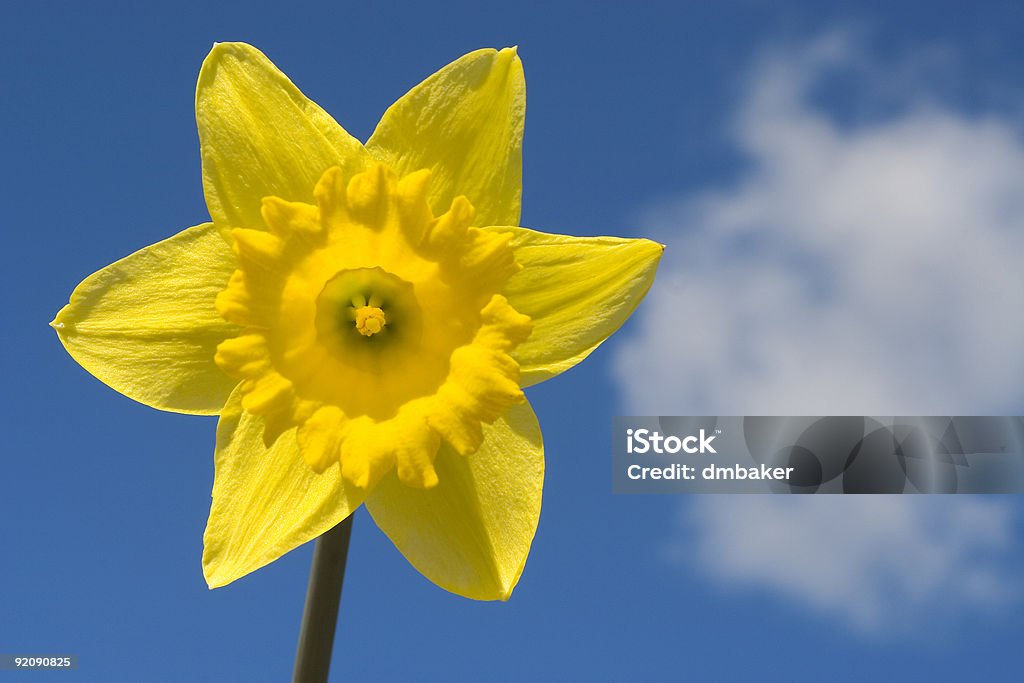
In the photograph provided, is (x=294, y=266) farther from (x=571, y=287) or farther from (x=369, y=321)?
(x=571, y=287)

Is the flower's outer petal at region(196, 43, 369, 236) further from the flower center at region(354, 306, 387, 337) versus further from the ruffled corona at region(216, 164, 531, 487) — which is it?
the flower center at region(354, 306, 387, 337)

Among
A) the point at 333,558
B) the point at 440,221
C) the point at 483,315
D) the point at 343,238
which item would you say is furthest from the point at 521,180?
the point at 333,558

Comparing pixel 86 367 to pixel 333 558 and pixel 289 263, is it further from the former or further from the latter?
pixel 333 558

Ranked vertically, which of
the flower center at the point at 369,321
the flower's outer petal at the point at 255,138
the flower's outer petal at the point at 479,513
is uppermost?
the flower's outer petal at the point at 255,138

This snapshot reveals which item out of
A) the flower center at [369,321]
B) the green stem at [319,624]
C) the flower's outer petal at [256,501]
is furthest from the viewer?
the flower center at [369,321]

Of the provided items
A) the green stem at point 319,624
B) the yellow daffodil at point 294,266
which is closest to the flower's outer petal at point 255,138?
the yellow daffodil at point 294,266

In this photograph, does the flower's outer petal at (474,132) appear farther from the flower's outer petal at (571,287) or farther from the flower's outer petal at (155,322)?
the flower's outer petal at (155,322)

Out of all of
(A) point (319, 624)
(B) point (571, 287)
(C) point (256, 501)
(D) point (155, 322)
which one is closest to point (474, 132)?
(B) point (571, 287)
